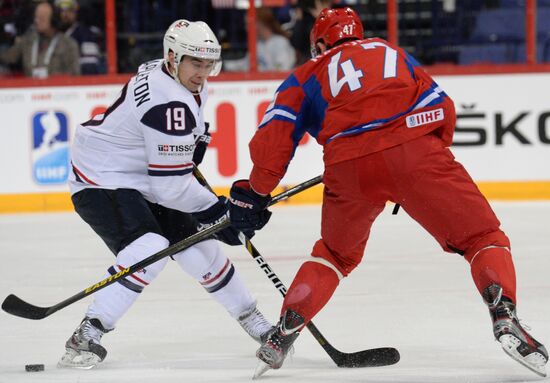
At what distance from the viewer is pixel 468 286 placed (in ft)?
15.7

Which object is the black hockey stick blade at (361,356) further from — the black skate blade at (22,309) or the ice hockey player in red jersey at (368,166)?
the black skate blade at (22,309)

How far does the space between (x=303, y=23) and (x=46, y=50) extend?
1.72m

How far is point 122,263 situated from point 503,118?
4470mm

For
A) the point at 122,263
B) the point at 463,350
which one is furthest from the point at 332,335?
the point at 122,263

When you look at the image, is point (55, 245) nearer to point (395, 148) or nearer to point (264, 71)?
point (264, 71)

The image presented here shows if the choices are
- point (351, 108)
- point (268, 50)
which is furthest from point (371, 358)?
point (268, 50)

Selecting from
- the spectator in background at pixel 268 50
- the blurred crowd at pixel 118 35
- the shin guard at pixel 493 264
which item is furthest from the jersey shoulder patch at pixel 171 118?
the spectator in background at pixel 268 50

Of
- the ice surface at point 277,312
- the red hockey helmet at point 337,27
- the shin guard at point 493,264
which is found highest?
the red hockey helmet at point 337,27

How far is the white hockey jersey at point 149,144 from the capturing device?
3.47 m

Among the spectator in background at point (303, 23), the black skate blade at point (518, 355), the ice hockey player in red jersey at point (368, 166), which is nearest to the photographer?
the black skate blade at point (518, 355)

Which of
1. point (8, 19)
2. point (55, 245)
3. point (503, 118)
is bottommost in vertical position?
point (55, 245)

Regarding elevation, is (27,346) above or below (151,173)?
below

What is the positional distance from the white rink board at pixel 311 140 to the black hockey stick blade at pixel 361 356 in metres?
4.04

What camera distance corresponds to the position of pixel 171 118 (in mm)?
3461
